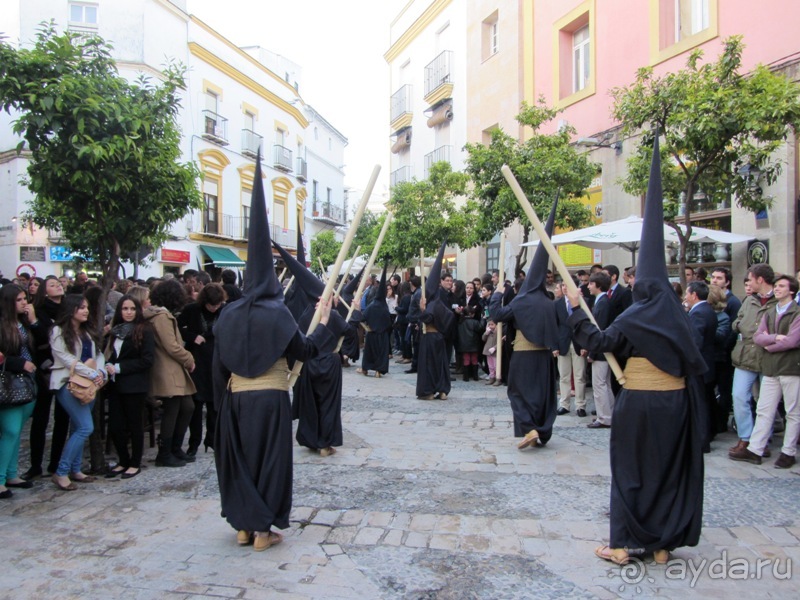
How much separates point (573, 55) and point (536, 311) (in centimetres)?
1209

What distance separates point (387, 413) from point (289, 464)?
16.0ft

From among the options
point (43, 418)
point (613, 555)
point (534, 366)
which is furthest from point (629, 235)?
point (43, 418)

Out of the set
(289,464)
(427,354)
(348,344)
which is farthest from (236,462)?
(348,344)

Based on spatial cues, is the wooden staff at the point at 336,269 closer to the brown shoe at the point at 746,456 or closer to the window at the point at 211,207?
the brown shoe at the point at 746,456

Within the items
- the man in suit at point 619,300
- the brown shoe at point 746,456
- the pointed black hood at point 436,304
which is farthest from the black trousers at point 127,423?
the brown shoe at point 746,456

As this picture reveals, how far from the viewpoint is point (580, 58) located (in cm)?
1666

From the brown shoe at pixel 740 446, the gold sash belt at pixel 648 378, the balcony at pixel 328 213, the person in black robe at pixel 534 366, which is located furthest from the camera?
the balcony at pixel 328 213

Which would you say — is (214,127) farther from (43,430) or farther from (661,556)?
(661,556)

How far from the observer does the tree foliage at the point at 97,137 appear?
233 inches

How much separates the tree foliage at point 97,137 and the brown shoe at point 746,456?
6.53m

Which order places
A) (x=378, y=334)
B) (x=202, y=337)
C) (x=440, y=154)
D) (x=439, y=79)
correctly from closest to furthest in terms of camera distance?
1. (x=202, y=337)
2. (x=378, y=334)
3. (x=440, y=154)
4. (x=439, y=79)

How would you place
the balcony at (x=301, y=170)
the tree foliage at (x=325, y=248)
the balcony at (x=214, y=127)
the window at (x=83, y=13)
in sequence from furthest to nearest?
the balcony at (x=301, y=170) < the tree foliage at (x=325, y=248) < the balcony at (x=214, y=127) < the window at (x=83, y=13)

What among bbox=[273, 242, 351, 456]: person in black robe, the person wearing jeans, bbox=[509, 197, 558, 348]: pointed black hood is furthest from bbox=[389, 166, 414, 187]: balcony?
the person wearing jeans

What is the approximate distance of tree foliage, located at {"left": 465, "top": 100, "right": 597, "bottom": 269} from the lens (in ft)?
42.0
